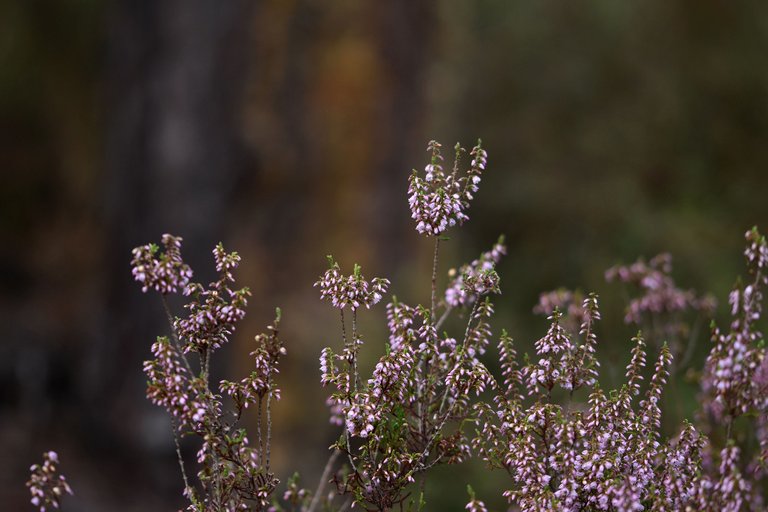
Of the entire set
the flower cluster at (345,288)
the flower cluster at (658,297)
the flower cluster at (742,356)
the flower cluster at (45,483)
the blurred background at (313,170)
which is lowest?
the flower cluster at (45,483)

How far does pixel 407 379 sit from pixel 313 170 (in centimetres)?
549

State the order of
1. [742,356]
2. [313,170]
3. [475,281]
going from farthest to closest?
[313,170]
[475,281]
[742,356]

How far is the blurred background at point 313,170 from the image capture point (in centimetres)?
727

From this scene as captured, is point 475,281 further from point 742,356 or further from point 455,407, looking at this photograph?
point 742,356

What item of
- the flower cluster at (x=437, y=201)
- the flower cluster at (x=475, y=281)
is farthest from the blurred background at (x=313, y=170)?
the flower cluster at (x=437, y=201)

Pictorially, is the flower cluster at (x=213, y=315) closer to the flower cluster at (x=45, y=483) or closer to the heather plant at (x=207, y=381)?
the heather plant at (x=207, y=381)

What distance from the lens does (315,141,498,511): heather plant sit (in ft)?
7.02

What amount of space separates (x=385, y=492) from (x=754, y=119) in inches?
330

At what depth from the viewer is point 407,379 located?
219cm

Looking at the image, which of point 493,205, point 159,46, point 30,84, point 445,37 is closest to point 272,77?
point 159,46

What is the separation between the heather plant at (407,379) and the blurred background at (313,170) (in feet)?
11.7

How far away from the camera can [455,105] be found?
8.79 m

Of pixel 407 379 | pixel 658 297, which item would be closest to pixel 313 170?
pixel 658 297

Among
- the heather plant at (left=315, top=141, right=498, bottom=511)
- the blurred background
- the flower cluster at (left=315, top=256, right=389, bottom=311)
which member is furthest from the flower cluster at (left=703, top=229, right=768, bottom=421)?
the blurred background
